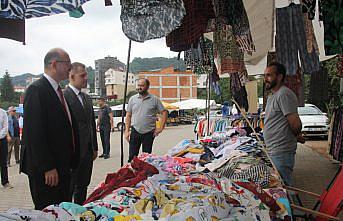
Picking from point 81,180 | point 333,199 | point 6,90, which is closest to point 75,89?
point 81,180

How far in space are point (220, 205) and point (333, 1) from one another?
1.83 metres

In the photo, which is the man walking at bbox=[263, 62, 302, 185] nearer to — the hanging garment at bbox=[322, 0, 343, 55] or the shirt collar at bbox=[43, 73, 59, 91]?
the hanging garment at bbox=[322, 0, 343, 55]

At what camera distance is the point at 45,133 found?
9.83ft

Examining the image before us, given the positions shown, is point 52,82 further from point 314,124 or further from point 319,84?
point 314,124

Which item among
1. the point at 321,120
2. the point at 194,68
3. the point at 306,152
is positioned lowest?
the point at 306,152

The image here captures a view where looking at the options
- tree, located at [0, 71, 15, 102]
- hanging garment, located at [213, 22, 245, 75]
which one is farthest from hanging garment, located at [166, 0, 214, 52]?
tree, located at [0, 71, 15, 102]

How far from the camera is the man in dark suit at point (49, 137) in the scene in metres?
2.94

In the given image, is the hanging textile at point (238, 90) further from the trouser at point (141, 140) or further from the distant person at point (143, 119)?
the trouser at point (141, 140)

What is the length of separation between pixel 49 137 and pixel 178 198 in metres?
1.45

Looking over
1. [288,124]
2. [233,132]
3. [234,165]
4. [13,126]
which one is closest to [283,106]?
[288,124]

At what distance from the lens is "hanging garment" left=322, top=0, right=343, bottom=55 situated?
261cm

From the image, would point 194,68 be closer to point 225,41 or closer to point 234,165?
point 225,41

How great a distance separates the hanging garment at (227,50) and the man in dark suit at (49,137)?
107 inches

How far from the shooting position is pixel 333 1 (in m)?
2.76
